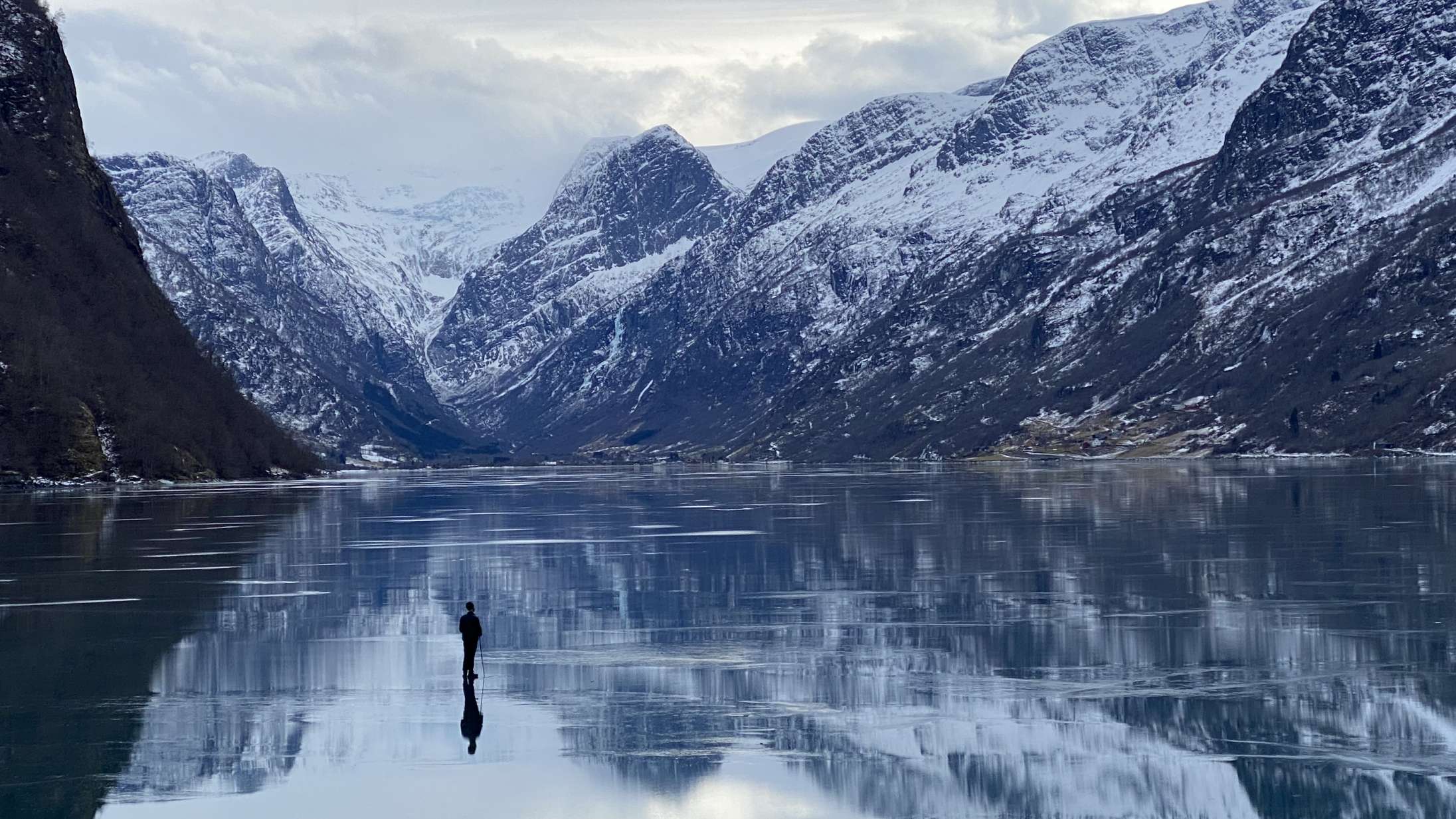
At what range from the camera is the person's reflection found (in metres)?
42.3

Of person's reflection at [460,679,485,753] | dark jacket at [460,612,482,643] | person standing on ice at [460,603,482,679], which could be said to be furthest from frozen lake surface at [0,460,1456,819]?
dark jacket at [460,612,482,643]

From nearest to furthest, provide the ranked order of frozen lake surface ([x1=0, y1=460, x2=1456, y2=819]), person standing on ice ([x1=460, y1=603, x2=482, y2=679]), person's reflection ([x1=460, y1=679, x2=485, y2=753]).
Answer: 1. frozen lake surface ([x1=0, y1=460, x2=1456, y2=819])
2. person's reflection ([x1=460, y1=679, x2=485, y2=753])
3. person standing on ice ([x1=460, y1=603, x2=482, y2=679])

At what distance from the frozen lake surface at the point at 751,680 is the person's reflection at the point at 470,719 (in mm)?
311

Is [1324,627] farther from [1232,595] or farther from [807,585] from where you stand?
[807,585]

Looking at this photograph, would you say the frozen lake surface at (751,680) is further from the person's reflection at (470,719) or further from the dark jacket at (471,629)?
the dark jacket at (471,629)

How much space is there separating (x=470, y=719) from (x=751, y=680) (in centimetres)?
868

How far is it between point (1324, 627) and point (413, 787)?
103 ft

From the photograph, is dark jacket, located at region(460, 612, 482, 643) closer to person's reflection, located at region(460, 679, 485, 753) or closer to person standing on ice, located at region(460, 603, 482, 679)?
person standing on ice, located at region(460, 603, 482, 679)

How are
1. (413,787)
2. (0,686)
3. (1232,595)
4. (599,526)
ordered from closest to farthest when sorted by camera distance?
1. (413,787)
2. (0,686)
3. (1232,595)
4. (599,526)

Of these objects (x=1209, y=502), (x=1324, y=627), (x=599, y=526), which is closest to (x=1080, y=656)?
(x=1324, y=627)

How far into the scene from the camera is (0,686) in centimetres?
4941

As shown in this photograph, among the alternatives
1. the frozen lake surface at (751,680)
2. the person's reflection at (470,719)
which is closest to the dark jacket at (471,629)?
the person's reflection at (470,719)

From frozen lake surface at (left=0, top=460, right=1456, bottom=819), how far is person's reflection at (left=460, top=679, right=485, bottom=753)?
1.02 feet

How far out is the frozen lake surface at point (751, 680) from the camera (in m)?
36.8
